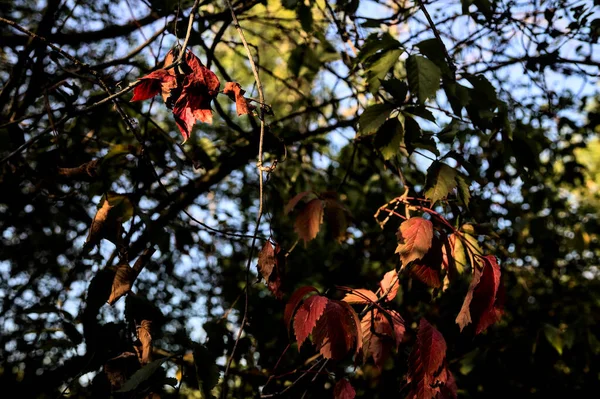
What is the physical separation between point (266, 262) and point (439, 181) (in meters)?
0.66

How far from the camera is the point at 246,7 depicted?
10.2 ft

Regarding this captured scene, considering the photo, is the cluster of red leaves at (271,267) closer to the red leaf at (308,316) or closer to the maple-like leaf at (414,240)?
the red leaf at (308,316)

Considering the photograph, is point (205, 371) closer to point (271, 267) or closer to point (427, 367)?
point (271, 267)

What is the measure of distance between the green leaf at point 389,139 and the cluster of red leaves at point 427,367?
0.70 meters

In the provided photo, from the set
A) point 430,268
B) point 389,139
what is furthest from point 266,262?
point 389,139

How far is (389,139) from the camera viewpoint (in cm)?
199

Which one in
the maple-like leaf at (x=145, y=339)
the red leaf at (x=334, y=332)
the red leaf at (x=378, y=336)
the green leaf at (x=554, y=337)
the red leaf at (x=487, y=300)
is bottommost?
the green leaf at (x=554, y=337)

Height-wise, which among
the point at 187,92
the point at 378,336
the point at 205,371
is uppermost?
the point at 187,92

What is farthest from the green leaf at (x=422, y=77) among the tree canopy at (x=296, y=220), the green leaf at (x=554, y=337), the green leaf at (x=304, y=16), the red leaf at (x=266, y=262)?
the green leaf at (x=554, y=337)

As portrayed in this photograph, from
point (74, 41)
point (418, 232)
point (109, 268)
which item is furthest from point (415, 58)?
point (74, 41)

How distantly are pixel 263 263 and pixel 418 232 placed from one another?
0.52 meters

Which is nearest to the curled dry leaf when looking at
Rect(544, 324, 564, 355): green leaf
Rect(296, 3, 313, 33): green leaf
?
Rect(296, 3, 313, 33): green leaf

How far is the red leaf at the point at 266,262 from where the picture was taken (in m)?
1.77

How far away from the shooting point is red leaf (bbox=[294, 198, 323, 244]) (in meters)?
2.11
